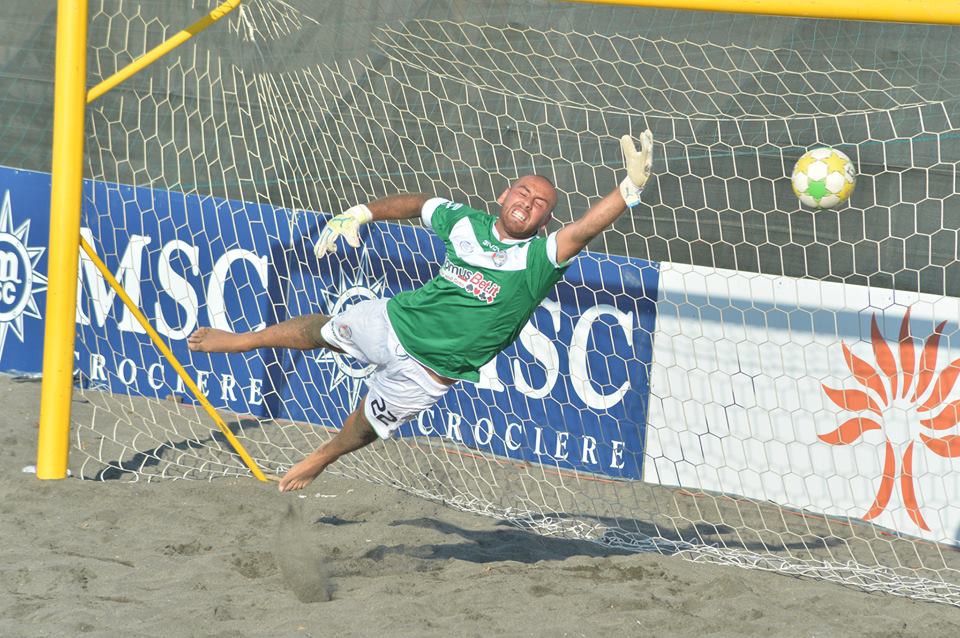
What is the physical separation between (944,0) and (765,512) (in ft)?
10.9

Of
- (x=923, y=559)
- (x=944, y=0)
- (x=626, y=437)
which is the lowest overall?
(x=923, y=559)

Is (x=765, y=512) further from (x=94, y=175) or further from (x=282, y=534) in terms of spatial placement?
(x=94, y=175)

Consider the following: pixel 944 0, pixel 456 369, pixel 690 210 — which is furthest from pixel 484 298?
pixel 690 210

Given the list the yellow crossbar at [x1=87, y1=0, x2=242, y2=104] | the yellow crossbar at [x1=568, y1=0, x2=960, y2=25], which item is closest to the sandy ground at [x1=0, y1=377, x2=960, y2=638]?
the yellow crossbar at [x1=87, y1=0, x2=242, y2=104]

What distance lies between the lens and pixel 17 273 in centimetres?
845

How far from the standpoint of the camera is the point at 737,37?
23.5 feet

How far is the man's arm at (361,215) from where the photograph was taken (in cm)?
500

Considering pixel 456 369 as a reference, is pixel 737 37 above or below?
above

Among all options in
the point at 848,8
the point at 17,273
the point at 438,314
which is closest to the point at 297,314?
the point at 17,273

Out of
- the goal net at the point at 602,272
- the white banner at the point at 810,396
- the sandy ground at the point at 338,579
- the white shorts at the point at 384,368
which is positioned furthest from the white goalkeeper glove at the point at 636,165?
the white banner at the point at 810,396

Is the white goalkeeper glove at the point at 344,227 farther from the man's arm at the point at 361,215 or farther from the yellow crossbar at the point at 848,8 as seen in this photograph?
the yellow crossbar at the point at 848,8

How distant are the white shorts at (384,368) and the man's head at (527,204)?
750 mm

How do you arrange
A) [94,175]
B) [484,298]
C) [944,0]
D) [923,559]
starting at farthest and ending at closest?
[94,175] → [923,559] → [484,298] → [944,0]

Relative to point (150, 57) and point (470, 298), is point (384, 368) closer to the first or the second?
point (470, 298)
